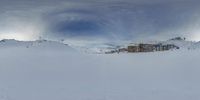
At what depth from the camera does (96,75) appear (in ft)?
135

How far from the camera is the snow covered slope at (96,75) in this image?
3256 cm

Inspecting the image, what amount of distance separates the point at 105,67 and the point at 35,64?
21.7 ft

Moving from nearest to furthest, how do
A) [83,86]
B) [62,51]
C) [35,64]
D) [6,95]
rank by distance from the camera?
[6,95] < [83,86] < [35,64] < [62,51]

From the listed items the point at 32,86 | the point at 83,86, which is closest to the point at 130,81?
the point at 83,86

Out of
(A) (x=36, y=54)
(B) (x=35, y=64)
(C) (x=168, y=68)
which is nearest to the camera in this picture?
(C) (x=168, y=68)

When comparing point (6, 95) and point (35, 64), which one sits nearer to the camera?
point (6, 95)

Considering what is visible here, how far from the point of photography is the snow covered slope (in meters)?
32.6

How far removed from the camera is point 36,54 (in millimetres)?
51812

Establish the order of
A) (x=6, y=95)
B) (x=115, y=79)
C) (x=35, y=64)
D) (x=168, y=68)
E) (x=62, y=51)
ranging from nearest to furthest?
(x=6, y=95) < (x=115, y=79) < (x=168, y=68) < (x=35, y=64) < (x=62, y=51)

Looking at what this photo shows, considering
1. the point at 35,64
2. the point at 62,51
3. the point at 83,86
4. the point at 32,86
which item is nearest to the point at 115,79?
the point at 83,86

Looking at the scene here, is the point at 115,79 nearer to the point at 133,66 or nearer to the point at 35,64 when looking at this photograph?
the point at 133,66

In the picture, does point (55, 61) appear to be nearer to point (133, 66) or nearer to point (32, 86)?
point (133, 66)

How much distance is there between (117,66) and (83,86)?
9.27 meters

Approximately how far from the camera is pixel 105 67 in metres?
45.1
